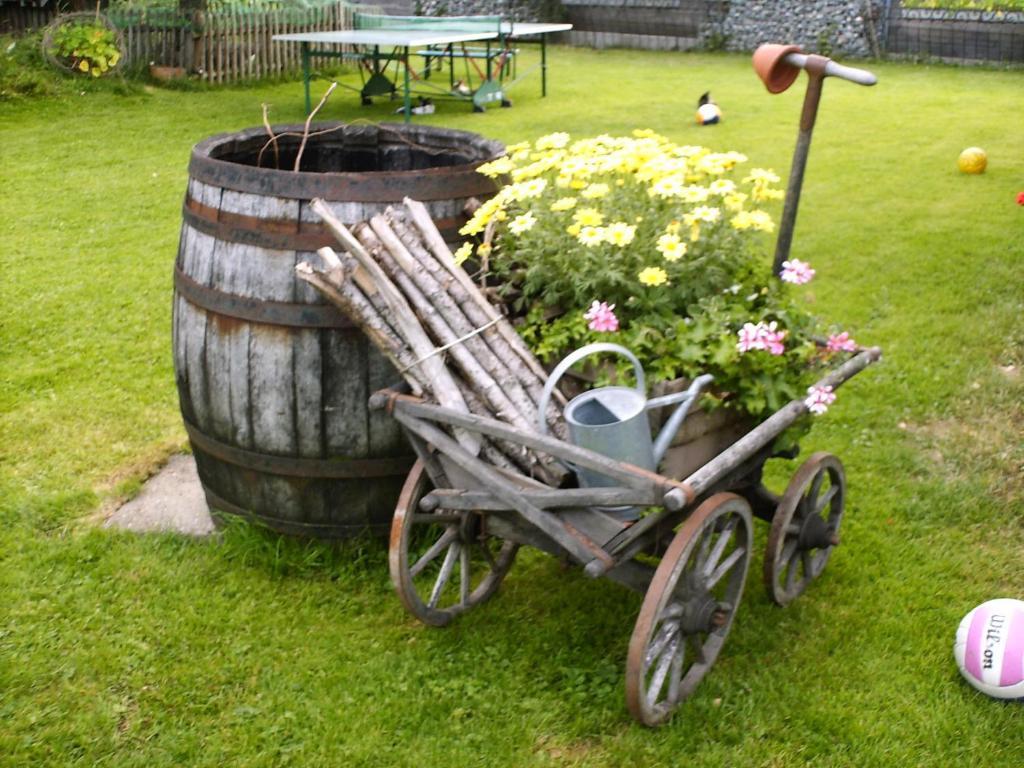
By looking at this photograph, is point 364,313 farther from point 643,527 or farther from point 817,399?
point 817,399

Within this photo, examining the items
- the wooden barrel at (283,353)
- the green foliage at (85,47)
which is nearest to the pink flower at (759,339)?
the wooden barrel at (283,353)

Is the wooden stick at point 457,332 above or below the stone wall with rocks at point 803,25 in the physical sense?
below

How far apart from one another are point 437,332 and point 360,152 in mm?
1350

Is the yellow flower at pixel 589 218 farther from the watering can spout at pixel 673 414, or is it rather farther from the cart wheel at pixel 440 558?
the cart wheel at pixel 440 558

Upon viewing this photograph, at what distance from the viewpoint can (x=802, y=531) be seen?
3547 mm

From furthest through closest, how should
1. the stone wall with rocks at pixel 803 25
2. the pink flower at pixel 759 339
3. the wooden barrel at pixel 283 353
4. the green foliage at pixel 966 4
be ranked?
the stone wall with rocks at pixel 803 25
the green foliage at pixel 966 4
the wooden barrel at pixel 283 353
the pink flower at pixel 759 339

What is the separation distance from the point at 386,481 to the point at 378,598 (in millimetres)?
387

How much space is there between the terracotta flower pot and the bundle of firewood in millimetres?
1086

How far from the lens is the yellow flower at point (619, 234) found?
303 cm

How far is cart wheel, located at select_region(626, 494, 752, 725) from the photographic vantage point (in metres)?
2.88

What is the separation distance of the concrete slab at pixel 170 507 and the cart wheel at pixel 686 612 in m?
1.84

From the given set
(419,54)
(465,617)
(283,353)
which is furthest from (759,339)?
(419,54)

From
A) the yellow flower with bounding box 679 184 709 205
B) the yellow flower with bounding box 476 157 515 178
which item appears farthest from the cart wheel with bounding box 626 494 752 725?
the yellow flower with bounding box 476 157 515 178

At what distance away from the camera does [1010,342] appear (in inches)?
223
